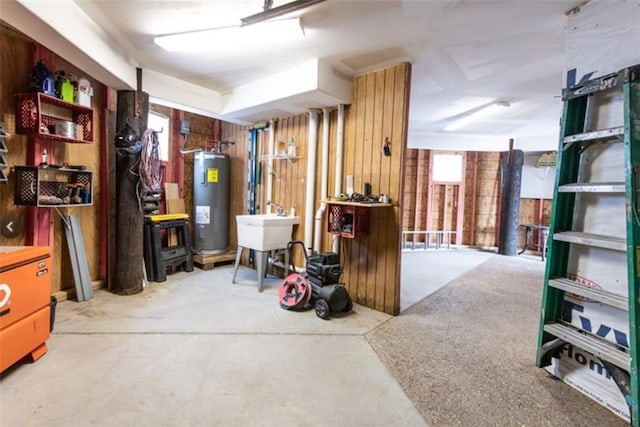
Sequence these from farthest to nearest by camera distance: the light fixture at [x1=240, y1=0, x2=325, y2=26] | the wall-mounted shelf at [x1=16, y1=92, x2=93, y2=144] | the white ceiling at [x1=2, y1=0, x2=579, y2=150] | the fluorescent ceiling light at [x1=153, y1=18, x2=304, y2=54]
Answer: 1. the wall-mounted shelf at [x1=16, y1=92, x2=93, y2=144]
2. the fluorescent ceiling light at [x1=153, y1=18, x2=304, y2=54]
3. the white ceiling at [x1=2, y1=0, x2=579, y2=150]
4. the light fixture at [x1=240, y1=0, x2=325, y2=26]

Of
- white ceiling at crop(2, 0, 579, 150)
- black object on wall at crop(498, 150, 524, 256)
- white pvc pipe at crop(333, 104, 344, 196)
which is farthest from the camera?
black object on wall at crop(498, 150, 524, 256)

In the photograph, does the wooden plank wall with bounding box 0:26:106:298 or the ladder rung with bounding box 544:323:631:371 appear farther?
the wooden plank wall with bounding box 0:26:106:298

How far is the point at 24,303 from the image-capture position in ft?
6.48

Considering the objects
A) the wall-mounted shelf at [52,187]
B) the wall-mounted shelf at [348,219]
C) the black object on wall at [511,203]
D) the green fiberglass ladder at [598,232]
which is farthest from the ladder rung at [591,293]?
the black object on wall at [511,203]

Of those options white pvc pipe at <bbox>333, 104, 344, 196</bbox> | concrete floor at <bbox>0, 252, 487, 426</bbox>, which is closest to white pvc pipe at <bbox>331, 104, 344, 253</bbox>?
white pvc pipe at <bbox>333, 104, 344, 196</bbox>

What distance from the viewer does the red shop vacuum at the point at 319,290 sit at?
2.95 metres

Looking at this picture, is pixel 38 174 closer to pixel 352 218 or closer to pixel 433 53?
pixel 352 218

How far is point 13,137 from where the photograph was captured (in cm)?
270

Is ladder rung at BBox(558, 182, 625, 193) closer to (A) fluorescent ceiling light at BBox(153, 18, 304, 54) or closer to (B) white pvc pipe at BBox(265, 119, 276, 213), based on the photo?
(A) fluorescent ceiling light at BBox(153, 18, 304, 54)

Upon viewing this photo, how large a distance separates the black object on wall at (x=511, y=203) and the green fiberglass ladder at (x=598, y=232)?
16.2ft

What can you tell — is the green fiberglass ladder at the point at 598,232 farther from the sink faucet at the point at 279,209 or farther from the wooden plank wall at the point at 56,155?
the wooden plank wall at the point at 56,155

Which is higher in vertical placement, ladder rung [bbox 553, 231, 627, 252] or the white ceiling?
the white ceiling

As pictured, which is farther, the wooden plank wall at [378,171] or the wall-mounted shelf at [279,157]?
the wall-mounted shelf at [279,157]

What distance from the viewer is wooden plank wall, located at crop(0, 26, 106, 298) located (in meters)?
2.65
